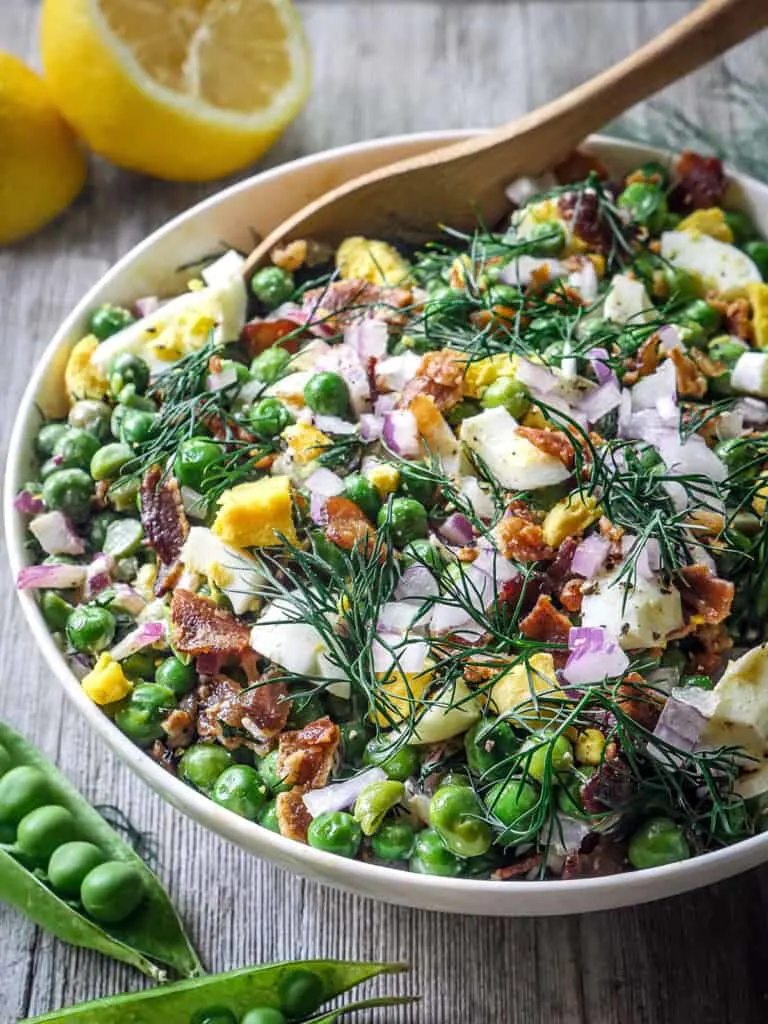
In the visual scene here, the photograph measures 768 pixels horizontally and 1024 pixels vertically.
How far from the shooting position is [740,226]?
3.83 metres

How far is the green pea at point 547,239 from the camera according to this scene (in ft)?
11.9

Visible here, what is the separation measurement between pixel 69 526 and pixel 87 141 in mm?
1872

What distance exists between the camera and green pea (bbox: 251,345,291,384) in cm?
342

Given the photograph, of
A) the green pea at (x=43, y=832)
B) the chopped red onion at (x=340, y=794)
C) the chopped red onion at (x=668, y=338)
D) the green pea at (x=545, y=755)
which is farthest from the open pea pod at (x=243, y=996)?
the chopped red onion at (x=668, y=338)

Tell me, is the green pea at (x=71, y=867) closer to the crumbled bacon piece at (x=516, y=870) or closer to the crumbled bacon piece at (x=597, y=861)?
→ the crumbled bacon piece at (x=516, y=870)

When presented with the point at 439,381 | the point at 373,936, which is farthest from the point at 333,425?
the point at 373,936

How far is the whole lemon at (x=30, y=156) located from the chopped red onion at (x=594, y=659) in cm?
276

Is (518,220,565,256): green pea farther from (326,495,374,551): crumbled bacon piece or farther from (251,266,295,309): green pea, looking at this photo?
(326,495,374,551): crumbled bacon piece

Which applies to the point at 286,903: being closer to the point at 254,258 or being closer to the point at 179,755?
the point at 179,755

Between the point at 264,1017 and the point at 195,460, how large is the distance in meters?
1.42

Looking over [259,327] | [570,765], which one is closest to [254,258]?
[259,327]

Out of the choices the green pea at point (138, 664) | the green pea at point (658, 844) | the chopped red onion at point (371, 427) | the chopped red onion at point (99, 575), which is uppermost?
the chopped red onion at point (371, 427)

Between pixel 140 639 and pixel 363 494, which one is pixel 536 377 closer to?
pixel 363 494

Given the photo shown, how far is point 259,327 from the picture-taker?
11.7 ft
